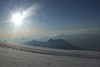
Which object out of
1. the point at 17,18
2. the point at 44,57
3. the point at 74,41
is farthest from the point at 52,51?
the point at 17,18

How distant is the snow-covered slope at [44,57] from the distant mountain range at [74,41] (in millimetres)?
95

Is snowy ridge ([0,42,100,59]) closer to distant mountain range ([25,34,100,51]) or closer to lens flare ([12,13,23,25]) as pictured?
distant mountain range ([25,34,100,51])

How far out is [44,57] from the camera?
10.8ft

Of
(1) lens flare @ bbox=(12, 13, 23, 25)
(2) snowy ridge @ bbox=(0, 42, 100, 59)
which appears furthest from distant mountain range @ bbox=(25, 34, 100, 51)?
(1) lens flare @ bbox=(12, 13, 23, 25)

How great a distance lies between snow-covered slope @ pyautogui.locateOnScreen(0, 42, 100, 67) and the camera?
3041 mm

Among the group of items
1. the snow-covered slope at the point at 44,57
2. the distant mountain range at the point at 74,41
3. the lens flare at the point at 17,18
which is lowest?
the snow-covered slope at the point at 44,57

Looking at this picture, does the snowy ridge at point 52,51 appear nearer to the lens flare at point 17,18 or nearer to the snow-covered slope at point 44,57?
the snow-covered slope at point 44,57

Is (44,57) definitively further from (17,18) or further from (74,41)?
(17,18)

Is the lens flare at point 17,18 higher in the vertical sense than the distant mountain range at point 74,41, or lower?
higher

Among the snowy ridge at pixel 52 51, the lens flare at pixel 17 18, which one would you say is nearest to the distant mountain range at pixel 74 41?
the snowy ridge at pixel 52 51

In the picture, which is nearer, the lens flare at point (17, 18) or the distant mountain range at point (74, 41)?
the distant mountain range at point (74, 41)

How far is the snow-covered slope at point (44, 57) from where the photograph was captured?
9.98 feet

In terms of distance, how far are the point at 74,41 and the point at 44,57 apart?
2.17ft

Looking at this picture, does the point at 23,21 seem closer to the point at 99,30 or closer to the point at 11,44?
the point at 11,44
